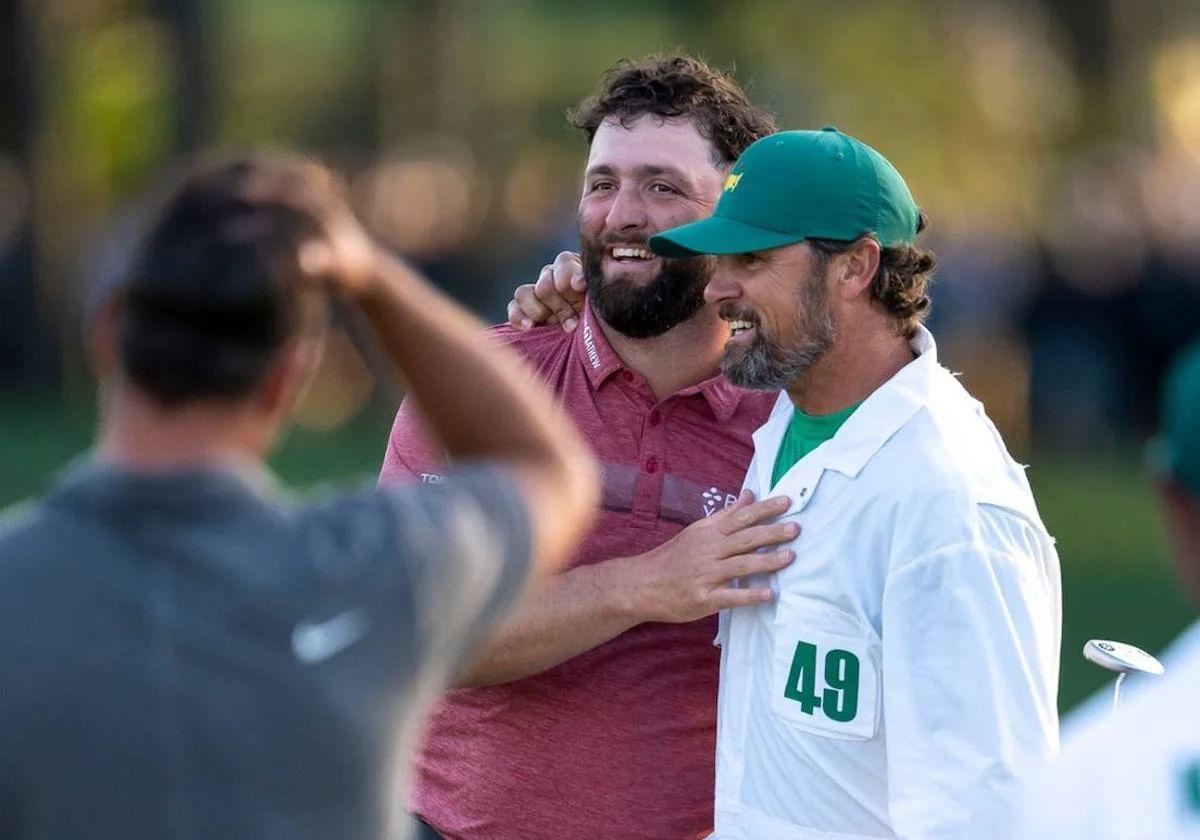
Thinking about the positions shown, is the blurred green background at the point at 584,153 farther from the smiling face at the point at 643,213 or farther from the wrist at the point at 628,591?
the wrist at the point at 628,591

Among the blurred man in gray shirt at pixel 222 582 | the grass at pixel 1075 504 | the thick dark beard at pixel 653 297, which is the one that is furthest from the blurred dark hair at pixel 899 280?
the grass at pixel 1075 504

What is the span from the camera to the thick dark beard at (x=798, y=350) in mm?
4043

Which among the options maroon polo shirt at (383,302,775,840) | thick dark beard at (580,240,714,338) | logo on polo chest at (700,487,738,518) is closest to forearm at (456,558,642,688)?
maroon polo shirt at (383,302,775,840)

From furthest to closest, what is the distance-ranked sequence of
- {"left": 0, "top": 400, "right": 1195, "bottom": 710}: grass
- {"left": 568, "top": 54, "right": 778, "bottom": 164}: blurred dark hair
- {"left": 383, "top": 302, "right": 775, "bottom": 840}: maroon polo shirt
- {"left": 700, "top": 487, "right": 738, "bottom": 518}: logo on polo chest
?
{"left": 0, "top": 400, "right": 1195, "bottom": 710}: grass → {"left": 568, "top": 54, "right": 778, "bottom": 164}: blurred dark hair → {"left": 700, "top": 487, "right": 738, "bottom": 518}: logo on polo chest → {"left": 383, "top": 302, "right": 775, "bottom": 840}: maroon polo shirt

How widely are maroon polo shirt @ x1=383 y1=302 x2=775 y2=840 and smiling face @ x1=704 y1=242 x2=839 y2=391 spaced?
15.8 inches

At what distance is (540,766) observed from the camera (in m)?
4.32

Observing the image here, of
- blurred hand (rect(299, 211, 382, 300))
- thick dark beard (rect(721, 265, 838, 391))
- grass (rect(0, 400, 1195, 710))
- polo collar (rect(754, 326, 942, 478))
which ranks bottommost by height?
grass (rect(0, 400, 1195, 710))

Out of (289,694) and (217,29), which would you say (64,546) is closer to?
(289,694)

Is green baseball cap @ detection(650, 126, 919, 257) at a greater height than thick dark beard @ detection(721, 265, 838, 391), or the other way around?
green baseball cap @ detection(650, 126, 919, 257)

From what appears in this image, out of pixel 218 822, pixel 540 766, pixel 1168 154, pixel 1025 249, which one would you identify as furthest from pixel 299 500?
pixel 1168 154

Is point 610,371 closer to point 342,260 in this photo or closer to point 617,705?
point 617,705

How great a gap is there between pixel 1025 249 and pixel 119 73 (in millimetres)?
17879

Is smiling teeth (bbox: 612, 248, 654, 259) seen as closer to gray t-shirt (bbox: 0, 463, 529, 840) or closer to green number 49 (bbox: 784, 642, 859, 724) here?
green number 49 (bbox: 784, 642, 859, 724)

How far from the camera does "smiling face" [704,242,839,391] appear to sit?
4.05m
